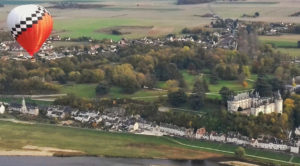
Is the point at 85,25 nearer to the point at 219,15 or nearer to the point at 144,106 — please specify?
the point at 219,15

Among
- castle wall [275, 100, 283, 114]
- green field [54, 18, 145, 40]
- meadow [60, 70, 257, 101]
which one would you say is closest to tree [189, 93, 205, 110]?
meadow [60, 70, 257, 101]

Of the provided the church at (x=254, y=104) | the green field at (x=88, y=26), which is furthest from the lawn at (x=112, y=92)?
the green field at (x=88, y=26)

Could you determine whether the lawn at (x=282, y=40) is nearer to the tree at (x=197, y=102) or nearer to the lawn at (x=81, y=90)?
the lawn at (x=81, y=90)

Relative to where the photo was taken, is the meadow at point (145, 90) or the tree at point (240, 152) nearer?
the tree at point (240, 152)

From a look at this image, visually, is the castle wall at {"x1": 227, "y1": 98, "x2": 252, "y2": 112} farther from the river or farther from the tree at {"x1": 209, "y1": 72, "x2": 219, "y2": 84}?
the tree at {"x1": 209, "y1": 72, "x2": 219, "y2": 84}

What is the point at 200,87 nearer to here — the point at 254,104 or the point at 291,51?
the point at 254,104

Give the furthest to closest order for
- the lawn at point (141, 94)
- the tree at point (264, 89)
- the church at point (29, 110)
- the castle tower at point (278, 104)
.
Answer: the lawn at point (141, 94) < the tree at point (264, 89) < the church at point (29, 110) < the castle tower at point (278, 104)

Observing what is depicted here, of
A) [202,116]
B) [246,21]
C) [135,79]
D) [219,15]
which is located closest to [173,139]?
[202,116]
